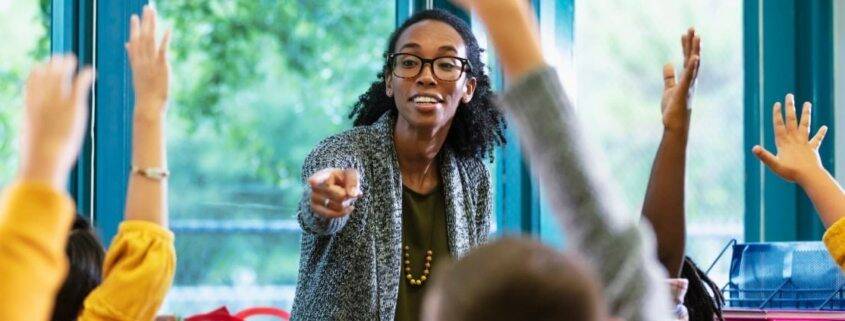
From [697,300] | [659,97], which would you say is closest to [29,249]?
[697,300]

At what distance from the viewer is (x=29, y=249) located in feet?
3.91

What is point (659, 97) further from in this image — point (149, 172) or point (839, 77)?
point (149, 172)

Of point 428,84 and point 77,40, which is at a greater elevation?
point 77,40

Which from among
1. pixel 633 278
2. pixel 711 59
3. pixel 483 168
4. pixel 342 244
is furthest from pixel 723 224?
pixel 633 278

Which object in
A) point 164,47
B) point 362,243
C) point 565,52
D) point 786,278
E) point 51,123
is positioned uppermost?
point 565,52

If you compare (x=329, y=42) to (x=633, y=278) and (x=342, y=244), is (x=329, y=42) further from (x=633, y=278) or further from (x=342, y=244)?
(x=633, y=278)

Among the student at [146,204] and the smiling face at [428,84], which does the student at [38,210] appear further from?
the smiling face at [428,84]

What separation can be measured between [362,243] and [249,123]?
858mm

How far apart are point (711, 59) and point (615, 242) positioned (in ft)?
9.78

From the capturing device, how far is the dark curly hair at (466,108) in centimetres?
310

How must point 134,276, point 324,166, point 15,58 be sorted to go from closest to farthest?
1. point 134,276
2. point 324,166
3. point 15,58

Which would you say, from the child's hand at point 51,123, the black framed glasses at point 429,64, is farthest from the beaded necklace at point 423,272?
the child's hand at point 51,123

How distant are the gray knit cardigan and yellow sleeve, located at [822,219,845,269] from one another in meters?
1.17

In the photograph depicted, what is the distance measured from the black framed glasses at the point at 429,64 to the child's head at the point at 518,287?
1899mm
